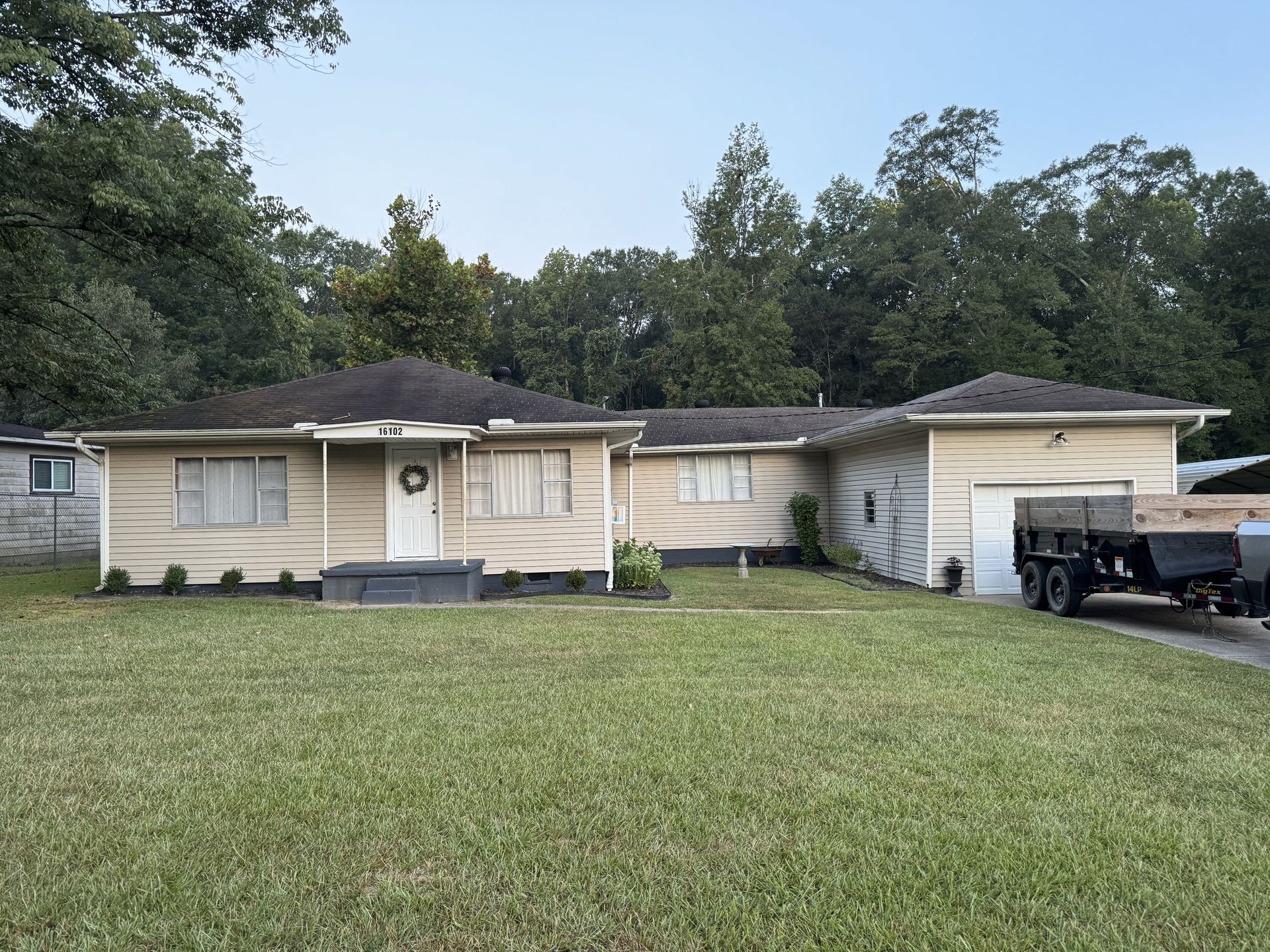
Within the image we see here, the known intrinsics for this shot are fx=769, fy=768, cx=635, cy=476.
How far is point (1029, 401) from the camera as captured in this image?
12953 millimetres

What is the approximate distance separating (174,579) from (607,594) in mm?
6621

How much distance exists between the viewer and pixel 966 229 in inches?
1485

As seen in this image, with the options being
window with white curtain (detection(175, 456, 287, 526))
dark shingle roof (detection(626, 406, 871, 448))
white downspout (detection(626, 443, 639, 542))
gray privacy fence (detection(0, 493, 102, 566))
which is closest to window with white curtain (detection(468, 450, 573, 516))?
window with white curtain (detection(175, 456, 287, 526))

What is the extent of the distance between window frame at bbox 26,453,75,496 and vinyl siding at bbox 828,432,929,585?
62.2 feet

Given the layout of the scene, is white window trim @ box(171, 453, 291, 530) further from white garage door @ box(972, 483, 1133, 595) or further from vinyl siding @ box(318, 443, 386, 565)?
white garage door @ box(972, 483, 1133, 595)

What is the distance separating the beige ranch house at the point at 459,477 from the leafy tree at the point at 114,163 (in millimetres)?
2782

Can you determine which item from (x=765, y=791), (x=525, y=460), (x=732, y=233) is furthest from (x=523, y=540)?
(x=732, y=233)

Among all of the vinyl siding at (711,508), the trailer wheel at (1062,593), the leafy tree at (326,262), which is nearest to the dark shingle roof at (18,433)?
the vinyl siding at (711,508)

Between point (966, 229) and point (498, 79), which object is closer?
point (498, 79)

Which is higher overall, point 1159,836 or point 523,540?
point 523,540

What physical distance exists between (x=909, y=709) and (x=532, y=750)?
8.45 ft

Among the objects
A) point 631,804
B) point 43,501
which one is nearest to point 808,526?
point 631,804

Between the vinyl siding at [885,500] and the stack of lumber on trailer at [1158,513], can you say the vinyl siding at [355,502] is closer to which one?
the vinyl siding at [885,500]

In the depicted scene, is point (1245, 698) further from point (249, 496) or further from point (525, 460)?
point (249, 496)
